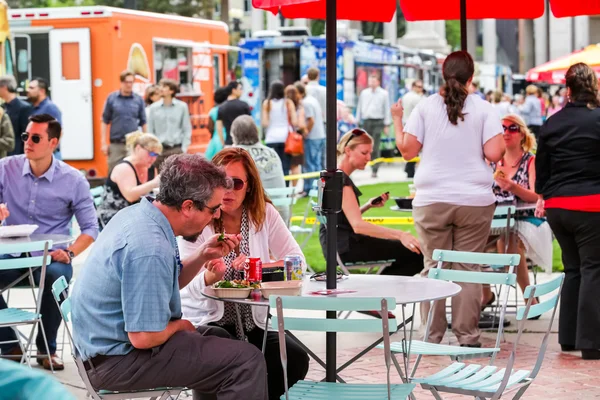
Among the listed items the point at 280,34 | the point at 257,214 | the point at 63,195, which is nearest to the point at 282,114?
the point at 280,34

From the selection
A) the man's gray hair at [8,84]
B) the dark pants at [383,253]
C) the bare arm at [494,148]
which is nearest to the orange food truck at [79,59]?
the man's gray hair at [8,84]

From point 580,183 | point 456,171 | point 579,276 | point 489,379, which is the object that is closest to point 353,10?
point 456,171

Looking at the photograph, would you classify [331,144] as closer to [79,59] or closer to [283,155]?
[79,59]

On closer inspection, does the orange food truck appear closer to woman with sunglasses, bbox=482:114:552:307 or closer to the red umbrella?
the red umbrella

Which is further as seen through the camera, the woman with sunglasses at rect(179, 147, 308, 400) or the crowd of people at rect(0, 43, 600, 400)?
the woman with sunglasses at rect(179, 147, 308, 400)

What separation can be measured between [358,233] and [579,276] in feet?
5.00

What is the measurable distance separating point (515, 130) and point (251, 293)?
14.4 ft

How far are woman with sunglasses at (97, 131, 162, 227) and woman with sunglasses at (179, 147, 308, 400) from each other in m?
3.49

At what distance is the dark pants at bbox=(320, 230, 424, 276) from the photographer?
7.95 metres

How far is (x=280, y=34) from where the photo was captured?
2481 centimetres

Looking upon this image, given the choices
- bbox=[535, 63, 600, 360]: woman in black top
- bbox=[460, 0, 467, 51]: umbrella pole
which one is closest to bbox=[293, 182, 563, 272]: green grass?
bbox=[460, 0, 467, 51]: umbrella pole

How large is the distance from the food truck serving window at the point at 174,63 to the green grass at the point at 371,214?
3.58 meters

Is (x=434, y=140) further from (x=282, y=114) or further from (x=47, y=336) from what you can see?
(x=282, y=114)

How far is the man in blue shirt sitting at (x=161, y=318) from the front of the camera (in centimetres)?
415
